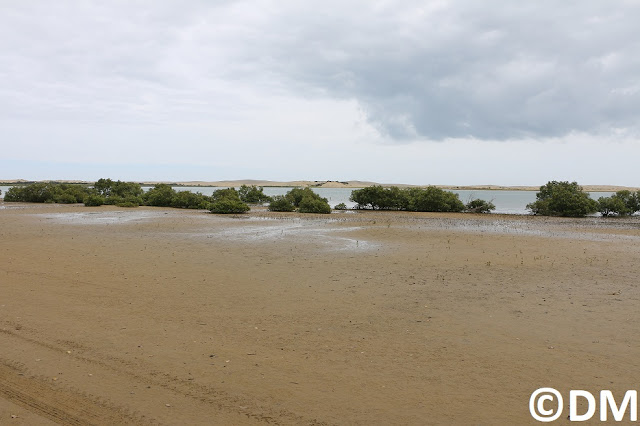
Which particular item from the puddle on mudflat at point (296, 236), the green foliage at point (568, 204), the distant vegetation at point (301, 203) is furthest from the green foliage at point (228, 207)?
the green foliage at point (568, 204)

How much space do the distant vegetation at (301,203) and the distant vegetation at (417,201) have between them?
222 inches

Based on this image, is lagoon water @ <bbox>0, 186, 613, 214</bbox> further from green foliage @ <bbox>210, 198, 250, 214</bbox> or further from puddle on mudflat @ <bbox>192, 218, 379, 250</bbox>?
puddle on mudflat @ <bbox>192, 218, 379, 250</bbox>

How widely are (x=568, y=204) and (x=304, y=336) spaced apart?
37435mm

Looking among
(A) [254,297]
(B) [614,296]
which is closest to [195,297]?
(A) [254,297]

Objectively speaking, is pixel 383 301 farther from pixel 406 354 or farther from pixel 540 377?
pixel 540 377

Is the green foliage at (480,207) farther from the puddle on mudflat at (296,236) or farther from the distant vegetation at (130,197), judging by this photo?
the distant vegetation at (130,197)

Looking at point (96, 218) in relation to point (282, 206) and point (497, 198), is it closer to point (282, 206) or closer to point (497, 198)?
point (282, 206)

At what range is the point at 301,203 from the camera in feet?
127

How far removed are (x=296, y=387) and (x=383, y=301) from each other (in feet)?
14.0

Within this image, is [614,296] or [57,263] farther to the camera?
[57,263]

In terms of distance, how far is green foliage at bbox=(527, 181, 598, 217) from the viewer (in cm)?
3703

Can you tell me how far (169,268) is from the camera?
40.3 ft

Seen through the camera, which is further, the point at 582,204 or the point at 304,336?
the point at 582,204

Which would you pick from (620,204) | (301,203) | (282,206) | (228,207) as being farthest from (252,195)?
(620,204)
